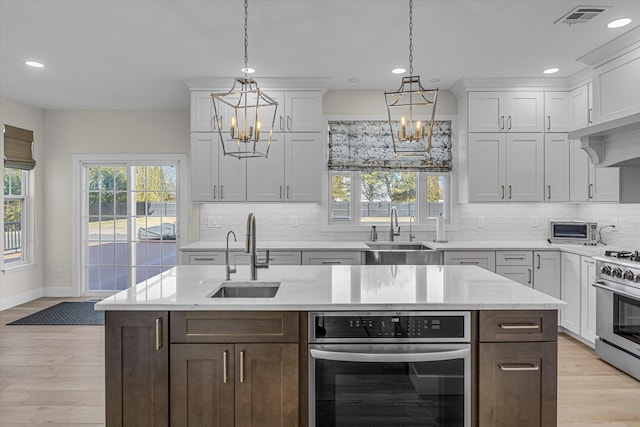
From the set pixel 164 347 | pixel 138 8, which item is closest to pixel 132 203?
pixel 138 8

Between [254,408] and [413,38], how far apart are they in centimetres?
317

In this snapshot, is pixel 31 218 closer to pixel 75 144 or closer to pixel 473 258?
pixel 75 144

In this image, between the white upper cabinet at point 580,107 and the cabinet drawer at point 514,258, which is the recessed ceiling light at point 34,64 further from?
the white upper cabinet at point 580,107

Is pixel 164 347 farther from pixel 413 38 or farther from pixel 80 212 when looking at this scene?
pixel 80 212

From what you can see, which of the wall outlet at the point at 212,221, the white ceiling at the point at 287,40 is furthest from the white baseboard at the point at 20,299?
the wall outlet at the point at 212,221

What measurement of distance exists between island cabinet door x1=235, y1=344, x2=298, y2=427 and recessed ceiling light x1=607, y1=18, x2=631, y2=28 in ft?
11.5

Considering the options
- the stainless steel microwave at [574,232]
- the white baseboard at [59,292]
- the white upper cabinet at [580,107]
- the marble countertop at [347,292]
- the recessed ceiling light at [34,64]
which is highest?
the recessed ceiling light at [34,64]

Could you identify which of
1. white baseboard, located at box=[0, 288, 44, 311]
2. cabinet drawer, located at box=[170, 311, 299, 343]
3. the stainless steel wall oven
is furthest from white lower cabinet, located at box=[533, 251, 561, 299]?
white baseboard, located at box=[0, 288, 44, 311]

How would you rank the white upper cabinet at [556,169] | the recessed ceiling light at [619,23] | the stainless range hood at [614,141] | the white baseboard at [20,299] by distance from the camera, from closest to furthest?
the stainless range hood at [614,141] → the recessed ceiling light at [619,23] → the white upper cabinet at [556,169] → the white baseboard at [20,299]

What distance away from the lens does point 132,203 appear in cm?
649

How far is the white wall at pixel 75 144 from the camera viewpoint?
253 inches

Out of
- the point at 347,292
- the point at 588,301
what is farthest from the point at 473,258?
the point at 347,292

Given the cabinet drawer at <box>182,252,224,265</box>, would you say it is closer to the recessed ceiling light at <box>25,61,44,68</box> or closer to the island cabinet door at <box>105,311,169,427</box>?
the recessed ceiling light at <box>25,61,44,68</box>

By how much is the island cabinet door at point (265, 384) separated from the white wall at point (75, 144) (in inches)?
194
